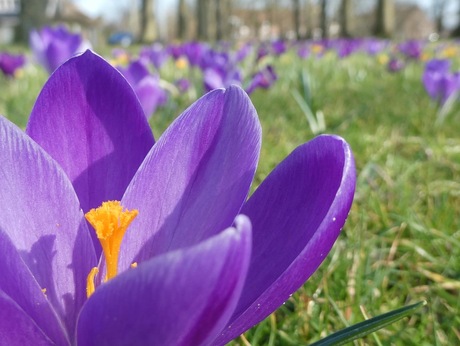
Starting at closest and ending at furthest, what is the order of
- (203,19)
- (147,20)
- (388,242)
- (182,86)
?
(388,242) → (182,86) → (203,19) → (147,20)

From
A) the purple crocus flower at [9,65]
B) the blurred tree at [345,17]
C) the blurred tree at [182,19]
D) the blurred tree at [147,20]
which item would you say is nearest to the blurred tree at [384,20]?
the blurred tree at [345,17]

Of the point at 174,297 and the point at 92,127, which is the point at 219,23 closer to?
the point at 92,127

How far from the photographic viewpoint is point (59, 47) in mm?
2801

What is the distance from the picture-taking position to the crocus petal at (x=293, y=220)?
51cm

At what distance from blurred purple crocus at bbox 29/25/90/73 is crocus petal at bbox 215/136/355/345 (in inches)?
87.9

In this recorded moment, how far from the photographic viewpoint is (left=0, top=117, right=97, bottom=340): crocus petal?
564 millimetres

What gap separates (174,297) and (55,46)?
2589 mm

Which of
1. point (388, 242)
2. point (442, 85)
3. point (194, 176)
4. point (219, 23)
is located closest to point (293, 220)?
point (194, 176)

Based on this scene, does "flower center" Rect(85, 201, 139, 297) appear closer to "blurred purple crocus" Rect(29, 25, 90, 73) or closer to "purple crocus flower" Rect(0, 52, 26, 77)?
"blurred purple crocus" Rect(29, 25, 90, 73)

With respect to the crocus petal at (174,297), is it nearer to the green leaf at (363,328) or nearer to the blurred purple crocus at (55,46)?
the green leaf at (363,328)

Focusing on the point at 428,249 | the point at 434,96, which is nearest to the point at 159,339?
the point at 428,249

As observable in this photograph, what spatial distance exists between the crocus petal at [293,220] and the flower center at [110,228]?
119 millimetres

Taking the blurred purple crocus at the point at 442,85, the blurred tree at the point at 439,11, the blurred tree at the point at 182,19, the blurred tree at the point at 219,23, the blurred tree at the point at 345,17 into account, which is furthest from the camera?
the blurred tree at the point at 439,11

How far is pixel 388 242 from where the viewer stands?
145 cm
